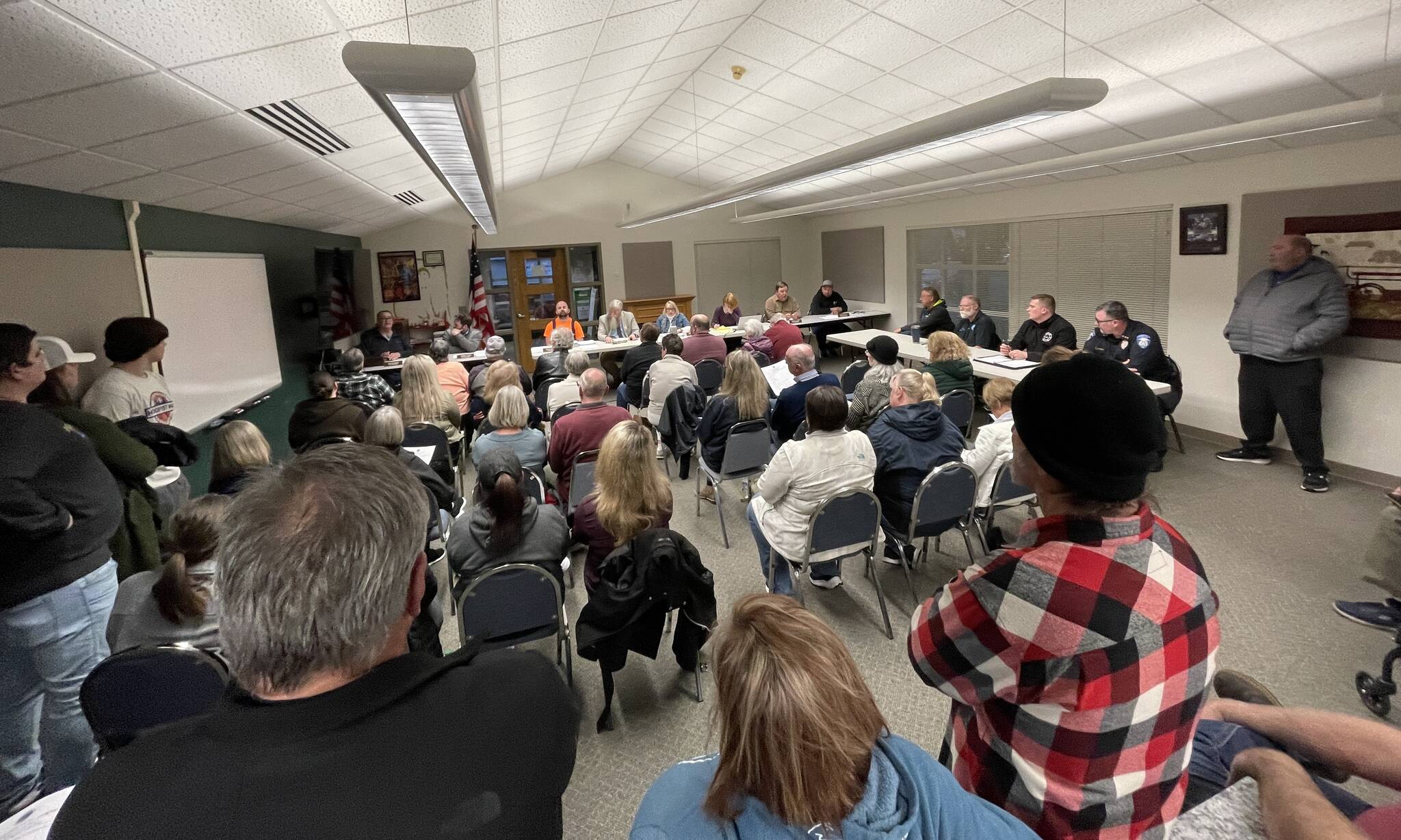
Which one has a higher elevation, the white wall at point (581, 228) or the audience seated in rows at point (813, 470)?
the white wall at point (581, 228)

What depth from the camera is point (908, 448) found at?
337 centimetres

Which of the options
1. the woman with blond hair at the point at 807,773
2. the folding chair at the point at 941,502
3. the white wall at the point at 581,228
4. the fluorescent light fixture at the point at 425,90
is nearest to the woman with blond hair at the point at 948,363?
the folding chair at the point at 941,502

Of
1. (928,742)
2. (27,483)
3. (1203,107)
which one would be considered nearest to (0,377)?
(27,483)

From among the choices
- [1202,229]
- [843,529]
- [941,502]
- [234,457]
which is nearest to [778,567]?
[843,529]

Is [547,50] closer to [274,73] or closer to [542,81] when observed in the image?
[542,81]

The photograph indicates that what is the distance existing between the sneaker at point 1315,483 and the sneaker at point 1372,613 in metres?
1.84

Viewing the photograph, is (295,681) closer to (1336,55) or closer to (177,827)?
(177,827)

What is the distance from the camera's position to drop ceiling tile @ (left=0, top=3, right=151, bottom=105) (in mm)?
1776

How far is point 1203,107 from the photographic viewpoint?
15.1 feet

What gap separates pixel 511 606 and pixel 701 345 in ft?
14.9

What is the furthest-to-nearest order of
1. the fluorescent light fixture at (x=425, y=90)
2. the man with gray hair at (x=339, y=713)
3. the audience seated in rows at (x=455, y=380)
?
the audience seated in rows at (x=455, y=380) → the fluorescent light fixture at (x=425, y=90) → the man with gray hair at (x=339, y=713)

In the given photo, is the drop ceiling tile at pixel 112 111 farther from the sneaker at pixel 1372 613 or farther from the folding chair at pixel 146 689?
the sneaker at pixel 1372 613

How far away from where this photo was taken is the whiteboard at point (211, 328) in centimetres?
439

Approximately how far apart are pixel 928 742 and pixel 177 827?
2.38 m
